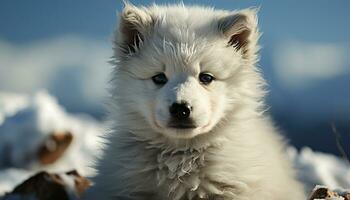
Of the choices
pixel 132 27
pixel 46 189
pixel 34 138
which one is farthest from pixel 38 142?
pixel 132 27

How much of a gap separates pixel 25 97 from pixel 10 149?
10.3ft

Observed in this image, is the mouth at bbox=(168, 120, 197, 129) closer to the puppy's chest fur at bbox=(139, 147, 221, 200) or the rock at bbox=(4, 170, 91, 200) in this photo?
the puppy's chest fur at bbox=(139, 147, 221, 200)

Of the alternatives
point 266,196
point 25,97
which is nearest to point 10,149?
point 25,97

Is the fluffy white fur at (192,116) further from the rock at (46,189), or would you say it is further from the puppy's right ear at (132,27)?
the rock at (46,189)

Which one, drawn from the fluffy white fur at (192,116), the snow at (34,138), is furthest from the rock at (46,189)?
the snow at (34,138)

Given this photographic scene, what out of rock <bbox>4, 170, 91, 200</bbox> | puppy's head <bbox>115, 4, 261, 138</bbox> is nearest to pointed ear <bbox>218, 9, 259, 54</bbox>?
puppy's head <bbox>115, 4, 261, 138</bbox>

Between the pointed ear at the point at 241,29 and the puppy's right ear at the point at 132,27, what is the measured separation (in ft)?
1.94

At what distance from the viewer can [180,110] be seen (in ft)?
15.8

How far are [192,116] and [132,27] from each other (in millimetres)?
1039

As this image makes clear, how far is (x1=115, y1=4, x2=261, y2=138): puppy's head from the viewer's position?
493 cm

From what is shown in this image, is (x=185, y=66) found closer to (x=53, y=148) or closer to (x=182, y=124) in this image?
(x=182, y=124)

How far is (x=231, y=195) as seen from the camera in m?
5.14

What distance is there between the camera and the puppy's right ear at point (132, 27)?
17.7 feet

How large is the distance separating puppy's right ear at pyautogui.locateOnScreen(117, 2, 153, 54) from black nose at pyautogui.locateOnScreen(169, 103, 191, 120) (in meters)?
0.81
